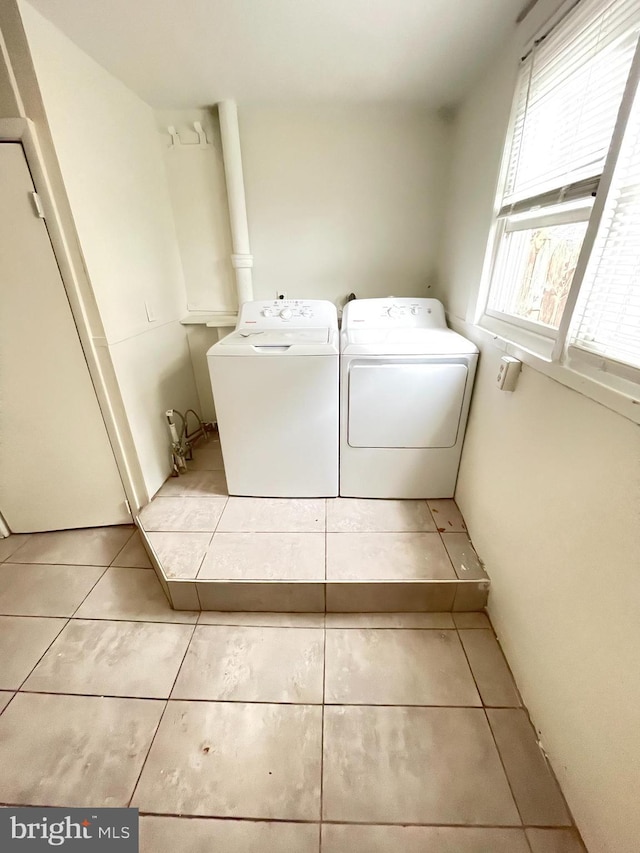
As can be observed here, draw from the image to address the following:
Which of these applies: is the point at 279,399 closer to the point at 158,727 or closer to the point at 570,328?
the point at 570,328

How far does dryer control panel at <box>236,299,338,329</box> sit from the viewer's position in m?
2.08

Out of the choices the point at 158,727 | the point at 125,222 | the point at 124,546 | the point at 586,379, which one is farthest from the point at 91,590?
the point at 586,379

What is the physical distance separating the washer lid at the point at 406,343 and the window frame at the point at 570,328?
7.0 inches

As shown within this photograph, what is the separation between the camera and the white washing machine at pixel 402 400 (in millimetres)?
1739

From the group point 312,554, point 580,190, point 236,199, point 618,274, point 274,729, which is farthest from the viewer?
point 236,199

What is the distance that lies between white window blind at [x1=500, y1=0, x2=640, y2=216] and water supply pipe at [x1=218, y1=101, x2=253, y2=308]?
5.23 ft

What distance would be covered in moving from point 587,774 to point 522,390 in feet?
3.78

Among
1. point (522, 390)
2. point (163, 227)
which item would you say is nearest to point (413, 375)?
point (522, 390)

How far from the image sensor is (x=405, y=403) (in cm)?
181

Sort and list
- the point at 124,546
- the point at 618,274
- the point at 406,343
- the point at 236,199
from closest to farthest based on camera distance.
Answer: the point at 618,274, the point at 406,343, the point at 124,546, the point at 236,199

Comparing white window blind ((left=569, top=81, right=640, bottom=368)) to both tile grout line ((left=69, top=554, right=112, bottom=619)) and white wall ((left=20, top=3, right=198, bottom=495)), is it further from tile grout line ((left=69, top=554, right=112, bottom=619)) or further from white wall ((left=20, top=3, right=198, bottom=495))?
tile grout line ((left=69, top=554, right=112, bottom=619))

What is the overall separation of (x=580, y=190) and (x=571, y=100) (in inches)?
13.3

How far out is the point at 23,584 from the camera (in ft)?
5.65

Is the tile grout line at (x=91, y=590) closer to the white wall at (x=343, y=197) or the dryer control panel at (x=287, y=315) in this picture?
the dryer control panel at (x=287, y=315)
